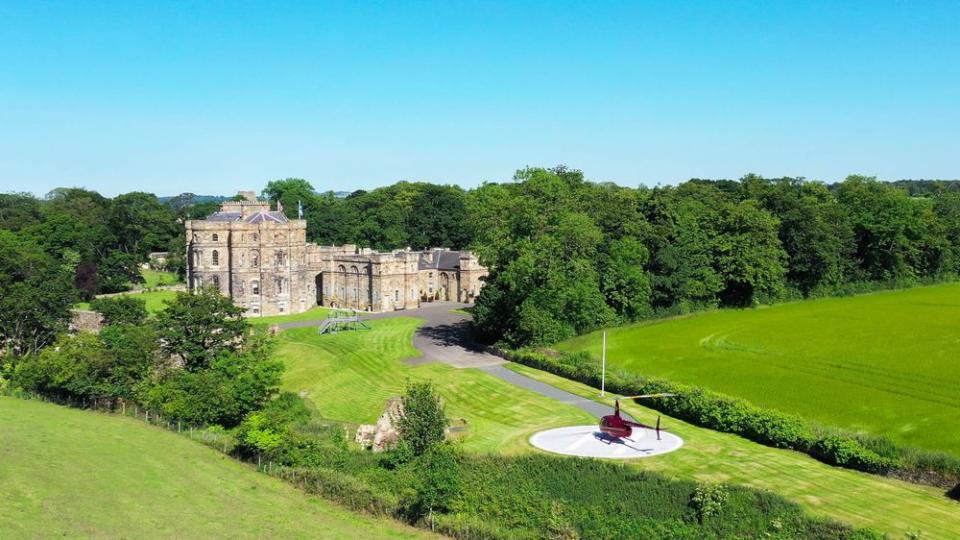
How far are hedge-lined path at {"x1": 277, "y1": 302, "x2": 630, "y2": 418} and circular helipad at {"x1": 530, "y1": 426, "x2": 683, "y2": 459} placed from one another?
12.3 ft

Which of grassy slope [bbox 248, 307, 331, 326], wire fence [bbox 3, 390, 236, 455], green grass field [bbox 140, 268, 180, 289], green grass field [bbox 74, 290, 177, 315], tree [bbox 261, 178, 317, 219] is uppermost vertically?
tree [bbox 261, 178, 317, 219]

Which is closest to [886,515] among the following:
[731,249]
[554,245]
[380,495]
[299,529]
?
[380,495]

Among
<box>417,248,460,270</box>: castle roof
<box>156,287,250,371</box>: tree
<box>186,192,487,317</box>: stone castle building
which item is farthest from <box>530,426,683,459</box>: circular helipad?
<box>417,248,460,270</box>: castle roof

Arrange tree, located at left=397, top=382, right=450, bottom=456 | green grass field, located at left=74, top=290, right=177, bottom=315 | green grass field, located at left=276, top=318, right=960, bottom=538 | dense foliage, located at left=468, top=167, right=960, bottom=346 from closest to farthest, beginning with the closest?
green grass field, located at left=276, top=318, right=960, bottom=538, tree, located at left=397, top=382, right=450, bottom=456, dense foliage, located at left=468, top=167, right=960, bottom=346, green grass field, located at left=74, top=290, right=177, bottom=315

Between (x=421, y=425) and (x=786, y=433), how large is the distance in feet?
50.9

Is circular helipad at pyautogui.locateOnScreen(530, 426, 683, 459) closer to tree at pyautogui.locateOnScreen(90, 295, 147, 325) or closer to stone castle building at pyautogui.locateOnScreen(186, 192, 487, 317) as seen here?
tree at pyautogui.locateOnScreen(90, 295, 147, 325)

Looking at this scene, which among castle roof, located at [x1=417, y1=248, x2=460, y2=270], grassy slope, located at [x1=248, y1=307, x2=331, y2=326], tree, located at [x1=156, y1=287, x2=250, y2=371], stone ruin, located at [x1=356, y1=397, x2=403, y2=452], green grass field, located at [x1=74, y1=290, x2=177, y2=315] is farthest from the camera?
castle roof, located at [x1=417, y1=248, x2=460, y2=270]

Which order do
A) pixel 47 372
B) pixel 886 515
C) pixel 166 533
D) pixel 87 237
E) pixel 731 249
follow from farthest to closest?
pixel 87 237 → pixel 731 249 → pixel 47 372 → pixel 886 515 → pixel 166 533

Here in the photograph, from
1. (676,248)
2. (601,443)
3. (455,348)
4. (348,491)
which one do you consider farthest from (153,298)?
(601,443)

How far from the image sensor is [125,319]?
49.6m

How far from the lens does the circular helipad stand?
3158 cm

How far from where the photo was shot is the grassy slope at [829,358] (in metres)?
37.7

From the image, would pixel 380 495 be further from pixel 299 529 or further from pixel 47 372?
pixel 47 372

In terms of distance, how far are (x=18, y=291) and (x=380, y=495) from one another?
37074 mm
